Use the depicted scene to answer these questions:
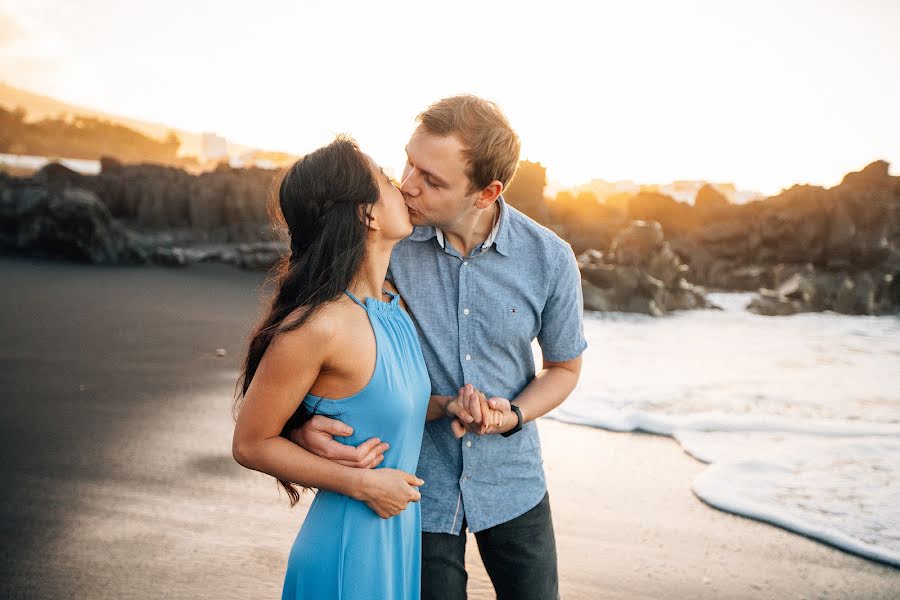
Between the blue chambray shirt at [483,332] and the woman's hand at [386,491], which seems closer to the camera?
the woman's hand at [386,491]

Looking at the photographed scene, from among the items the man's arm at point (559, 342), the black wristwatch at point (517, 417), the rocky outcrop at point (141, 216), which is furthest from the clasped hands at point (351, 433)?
the rocky outcrop at point (141, 216)

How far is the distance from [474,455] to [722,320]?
41.0ft

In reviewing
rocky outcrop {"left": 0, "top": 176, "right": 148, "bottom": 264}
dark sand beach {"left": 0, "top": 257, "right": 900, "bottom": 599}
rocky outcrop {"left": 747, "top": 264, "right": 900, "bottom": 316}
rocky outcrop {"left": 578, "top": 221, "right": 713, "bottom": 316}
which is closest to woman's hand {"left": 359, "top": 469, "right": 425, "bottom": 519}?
dark sand beach {"left": 0, "top": 257, "right": 900, "bottom": 599}

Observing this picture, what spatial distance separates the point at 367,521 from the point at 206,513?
237 cm

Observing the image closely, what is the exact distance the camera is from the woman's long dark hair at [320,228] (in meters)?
1.68

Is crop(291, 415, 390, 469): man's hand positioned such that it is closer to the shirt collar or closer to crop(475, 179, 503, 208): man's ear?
the shirt collar

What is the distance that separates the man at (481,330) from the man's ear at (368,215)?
9.4 inches

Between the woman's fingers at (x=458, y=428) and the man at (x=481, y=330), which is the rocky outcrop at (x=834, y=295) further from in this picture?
the woman's fingers at (x=458, y=428)

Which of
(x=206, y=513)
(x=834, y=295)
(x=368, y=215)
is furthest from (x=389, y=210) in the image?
(x=834, y=295)

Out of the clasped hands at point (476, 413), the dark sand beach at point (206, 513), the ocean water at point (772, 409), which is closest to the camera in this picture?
the clasped hands at point (476, 413)

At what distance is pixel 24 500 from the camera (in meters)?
3.64

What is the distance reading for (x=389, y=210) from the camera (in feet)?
5.97

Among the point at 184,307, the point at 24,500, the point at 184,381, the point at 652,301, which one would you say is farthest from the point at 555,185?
the point at 24,500

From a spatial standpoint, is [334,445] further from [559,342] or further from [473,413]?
[559,342]
